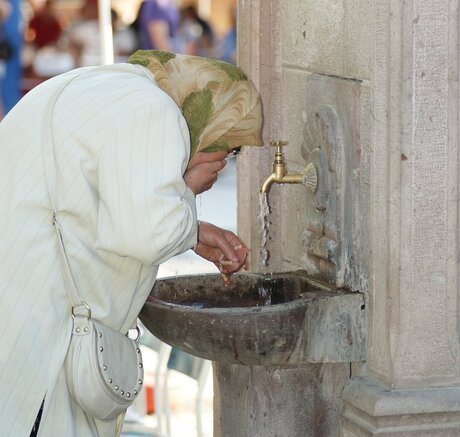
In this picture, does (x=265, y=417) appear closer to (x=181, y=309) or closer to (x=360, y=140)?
(x=181, y=309)

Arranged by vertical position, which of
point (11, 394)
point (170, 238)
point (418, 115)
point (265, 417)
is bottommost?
point (265, 417)

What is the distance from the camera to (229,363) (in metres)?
3.62

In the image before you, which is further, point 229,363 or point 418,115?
point 229,363

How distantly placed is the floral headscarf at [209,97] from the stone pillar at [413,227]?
32 centimetres

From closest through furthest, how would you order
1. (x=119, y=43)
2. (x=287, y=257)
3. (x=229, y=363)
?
(x=229, y=363), (x=287, y=257), (x=119, y=43)

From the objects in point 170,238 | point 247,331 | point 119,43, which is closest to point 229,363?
point 247,331

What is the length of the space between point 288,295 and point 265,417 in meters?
0.43

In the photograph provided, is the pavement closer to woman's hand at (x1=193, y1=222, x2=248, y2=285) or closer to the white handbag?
woman's hand at (x1=193, y1=222, x2=248, y2=285)

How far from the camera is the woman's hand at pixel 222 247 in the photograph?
3672 millimetres

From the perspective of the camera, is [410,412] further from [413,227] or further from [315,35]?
[315,35]

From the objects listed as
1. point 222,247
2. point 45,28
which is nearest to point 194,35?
point 45,28

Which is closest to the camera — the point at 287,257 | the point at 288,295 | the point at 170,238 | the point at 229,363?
the point at 170,238

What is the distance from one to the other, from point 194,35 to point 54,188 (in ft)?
41.7

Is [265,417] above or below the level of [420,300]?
below
